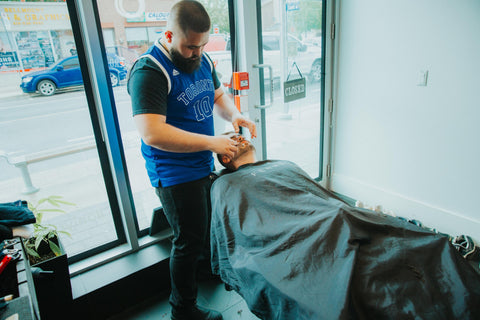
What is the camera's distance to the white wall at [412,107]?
1937 mm

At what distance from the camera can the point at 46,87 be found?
1.60m

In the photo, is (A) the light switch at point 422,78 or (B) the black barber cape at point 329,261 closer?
(B) the black barber cape at point 329,261

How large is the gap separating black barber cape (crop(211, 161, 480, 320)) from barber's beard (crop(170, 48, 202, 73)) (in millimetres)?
550

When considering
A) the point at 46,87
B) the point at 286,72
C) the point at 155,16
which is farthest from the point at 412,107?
the point at 46,87

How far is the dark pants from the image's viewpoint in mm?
1413

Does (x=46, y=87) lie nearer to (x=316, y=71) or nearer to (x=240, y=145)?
(x=240, y=145)

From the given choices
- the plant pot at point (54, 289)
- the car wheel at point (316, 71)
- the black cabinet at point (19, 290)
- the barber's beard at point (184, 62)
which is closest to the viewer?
the black cabinet at point (19, 290)

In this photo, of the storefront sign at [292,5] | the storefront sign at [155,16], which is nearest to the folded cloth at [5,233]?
the storefront sign at [155,16]

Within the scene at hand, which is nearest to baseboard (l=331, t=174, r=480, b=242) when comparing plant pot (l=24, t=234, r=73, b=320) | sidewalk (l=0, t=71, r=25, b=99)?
plant pot (l=24, t=234, r=73, b=320)

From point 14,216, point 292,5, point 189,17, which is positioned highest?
point 292,5

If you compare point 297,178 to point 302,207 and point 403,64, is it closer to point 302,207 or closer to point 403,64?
point 302,207

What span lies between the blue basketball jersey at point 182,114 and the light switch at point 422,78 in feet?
4.93

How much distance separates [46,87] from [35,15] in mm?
339

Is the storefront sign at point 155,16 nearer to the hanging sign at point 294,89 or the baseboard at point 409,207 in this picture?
the hanging sign at point 294,89
